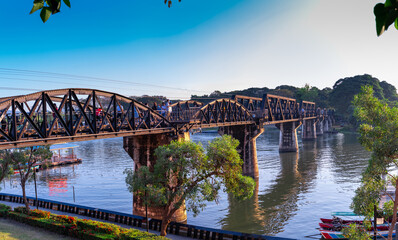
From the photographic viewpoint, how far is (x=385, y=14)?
9.46 ft

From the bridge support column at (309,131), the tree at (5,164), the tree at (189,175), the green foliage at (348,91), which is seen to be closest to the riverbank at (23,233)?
the tree at (5,164)

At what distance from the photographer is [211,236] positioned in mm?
29141

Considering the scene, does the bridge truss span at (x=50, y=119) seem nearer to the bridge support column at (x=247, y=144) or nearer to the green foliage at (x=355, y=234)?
the green foliage at (x=355, y=234)

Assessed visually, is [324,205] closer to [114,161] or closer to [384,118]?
[384,118]

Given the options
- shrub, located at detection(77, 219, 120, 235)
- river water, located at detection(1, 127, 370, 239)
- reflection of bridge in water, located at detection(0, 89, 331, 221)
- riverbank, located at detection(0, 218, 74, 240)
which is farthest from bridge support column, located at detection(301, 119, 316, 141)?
riverbank, located at detection(0, 218, 74, 240)

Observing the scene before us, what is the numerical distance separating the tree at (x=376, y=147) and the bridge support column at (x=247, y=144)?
136 ft

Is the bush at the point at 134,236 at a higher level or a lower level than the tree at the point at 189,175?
lower

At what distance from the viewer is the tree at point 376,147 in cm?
1962

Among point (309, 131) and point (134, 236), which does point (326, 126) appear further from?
point (134, 236)

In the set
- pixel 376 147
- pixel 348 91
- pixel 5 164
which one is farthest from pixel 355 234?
pixel 348 91

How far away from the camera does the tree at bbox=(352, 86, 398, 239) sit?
19.6 meters

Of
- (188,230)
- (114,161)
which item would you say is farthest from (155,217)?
(114,161)

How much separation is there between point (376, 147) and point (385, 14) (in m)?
19.4

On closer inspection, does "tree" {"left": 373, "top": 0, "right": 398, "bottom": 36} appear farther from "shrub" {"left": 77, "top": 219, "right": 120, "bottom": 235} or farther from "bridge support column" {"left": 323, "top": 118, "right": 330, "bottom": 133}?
"bridge support column" {"left": 323, "top": 118, "right": 330, "bottom": 133}
